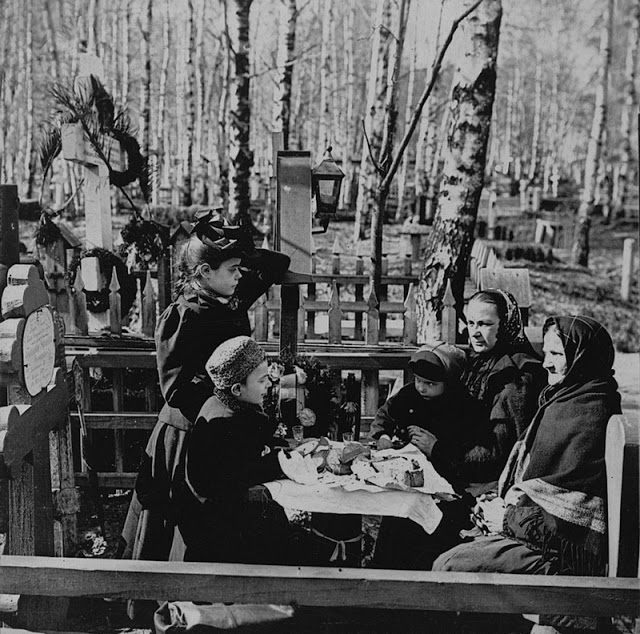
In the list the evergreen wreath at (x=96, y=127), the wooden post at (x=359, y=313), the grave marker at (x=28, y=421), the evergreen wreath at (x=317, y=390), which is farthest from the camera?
the wooden post at (x=359, y=313)

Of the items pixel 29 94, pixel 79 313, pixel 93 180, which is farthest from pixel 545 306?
pixel 29 94

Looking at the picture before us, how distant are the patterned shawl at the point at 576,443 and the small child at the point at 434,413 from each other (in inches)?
16.1

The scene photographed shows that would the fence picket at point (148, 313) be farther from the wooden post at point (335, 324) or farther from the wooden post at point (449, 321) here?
the wooden post at point (449, 321)

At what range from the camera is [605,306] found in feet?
38.0

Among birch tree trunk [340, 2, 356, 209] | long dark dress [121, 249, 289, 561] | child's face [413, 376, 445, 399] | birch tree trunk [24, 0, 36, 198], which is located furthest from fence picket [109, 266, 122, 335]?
birch tree trunk [24, 0, 36, 198]

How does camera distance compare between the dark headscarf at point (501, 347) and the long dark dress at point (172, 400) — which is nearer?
the long dark dress at point (172, 400)

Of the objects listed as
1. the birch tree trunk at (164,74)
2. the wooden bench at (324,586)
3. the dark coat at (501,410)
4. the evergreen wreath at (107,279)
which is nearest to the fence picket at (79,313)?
the evergreen wreath at (107,279)

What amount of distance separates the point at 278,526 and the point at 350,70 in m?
14.4

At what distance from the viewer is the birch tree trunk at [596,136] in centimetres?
1364

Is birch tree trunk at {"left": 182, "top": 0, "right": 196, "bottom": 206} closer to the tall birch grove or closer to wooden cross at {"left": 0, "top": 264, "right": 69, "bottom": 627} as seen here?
the tall birch grove

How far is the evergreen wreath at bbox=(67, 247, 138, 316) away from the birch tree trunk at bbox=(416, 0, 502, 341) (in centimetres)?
267

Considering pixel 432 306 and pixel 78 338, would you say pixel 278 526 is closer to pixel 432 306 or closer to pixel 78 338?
pixel 78 338

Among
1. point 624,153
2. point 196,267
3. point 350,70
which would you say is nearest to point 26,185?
point 350,70

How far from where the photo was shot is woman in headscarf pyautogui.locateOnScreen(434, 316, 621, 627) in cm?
258
